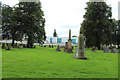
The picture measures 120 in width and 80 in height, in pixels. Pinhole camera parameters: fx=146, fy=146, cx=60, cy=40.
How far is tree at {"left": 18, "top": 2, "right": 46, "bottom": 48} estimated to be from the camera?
1683 inches

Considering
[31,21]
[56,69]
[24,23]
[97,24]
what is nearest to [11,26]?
[24,23]

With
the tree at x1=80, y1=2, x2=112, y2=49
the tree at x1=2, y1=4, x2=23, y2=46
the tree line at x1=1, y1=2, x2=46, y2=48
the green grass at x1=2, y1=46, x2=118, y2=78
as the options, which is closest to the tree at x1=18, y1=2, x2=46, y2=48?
the tree line at x1=1, y1=2, x2=46, y2=48

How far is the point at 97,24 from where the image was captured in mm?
41156

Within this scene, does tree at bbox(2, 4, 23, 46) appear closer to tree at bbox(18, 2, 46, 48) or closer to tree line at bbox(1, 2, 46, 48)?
tree line at bbox(1, 2, 46, 48)

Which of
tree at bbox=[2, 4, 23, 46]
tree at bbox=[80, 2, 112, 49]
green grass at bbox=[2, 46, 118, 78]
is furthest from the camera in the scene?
tree at bbox=[2, 4, 23, 46]

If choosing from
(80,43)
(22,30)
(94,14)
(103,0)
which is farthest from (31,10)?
(80,43)

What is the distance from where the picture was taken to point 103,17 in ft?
138

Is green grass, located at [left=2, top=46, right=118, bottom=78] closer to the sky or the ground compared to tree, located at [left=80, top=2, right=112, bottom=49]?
closer to the ground

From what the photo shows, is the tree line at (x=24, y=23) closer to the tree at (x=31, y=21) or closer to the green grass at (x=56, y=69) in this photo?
the tree at (x=31, y=21)

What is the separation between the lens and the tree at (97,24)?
133 ft

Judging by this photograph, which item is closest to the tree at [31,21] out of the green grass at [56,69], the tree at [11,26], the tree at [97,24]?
the tree at [11,26]

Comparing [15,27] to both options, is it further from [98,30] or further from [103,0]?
[103,0]

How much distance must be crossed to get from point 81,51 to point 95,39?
1014 inches

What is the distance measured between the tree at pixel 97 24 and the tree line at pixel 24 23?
553 inches
